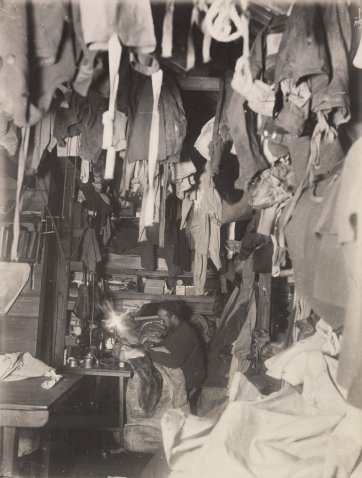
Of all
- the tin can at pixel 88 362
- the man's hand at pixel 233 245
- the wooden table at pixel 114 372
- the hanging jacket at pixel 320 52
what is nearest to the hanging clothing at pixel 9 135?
the hanging jacket at pixel 320 52

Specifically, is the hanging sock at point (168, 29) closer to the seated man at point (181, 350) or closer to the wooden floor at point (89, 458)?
the wooden floor at point (89, 458)

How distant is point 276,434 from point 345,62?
1.93 m

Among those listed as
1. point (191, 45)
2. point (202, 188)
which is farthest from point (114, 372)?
point (191, 45)

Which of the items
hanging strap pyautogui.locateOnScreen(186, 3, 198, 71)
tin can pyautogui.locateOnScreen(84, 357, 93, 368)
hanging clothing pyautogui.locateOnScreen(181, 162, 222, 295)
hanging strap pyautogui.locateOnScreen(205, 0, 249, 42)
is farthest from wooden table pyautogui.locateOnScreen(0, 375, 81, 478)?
hanging strap pyautogui.locateOnScreen(205, 0, 249, 42)

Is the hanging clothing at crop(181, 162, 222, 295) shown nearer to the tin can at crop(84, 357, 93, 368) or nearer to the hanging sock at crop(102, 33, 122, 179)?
the tin can at crop(84, 357, 93, 368)

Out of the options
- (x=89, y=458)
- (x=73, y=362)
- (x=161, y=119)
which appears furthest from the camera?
(x=73, y=362)

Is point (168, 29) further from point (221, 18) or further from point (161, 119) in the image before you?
point (161, 119)

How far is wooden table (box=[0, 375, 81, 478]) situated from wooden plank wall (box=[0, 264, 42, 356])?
180 cm

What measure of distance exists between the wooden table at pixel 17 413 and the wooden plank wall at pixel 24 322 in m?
1.80

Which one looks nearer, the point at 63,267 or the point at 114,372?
the point at 114,372

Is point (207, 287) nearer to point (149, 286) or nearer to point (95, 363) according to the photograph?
point (149, 286)

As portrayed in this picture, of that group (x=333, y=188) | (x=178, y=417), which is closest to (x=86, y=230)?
(x=178, y=417)

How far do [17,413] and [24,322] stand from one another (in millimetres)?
2548

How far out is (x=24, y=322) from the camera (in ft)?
20.4
